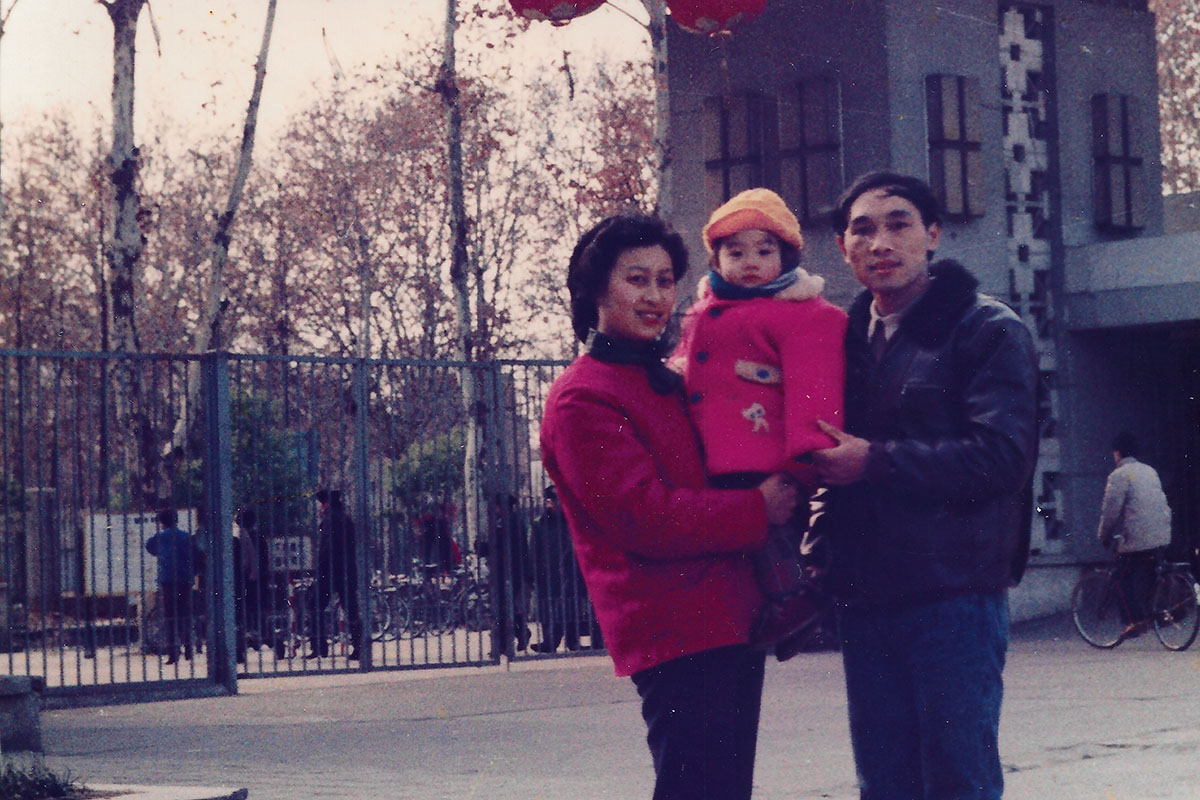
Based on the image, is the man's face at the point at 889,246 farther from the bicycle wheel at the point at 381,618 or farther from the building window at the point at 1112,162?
the building window at the point at 1112,162

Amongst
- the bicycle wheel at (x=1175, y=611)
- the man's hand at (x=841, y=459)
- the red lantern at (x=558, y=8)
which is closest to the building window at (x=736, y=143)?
the bicycle wheel at (x=1175, y=611)

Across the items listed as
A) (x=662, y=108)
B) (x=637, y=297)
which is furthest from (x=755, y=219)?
(x=662, y=108)

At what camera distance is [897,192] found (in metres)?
4.17

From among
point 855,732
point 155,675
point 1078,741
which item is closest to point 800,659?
point 155,675

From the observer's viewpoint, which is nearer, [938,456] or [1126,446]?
[938,456]

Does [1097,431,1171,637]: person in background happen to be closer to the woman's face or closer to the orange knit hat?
the orange knit hat

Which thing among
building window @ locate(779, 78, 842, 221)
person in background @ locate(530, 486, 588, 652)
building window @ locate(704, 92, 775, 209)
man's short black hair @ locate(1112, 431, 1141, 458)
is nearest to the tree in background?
building window @ locate(704, 92, 775, 209)

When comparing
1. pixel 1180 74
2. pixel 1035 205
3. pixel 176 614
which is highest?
pixel 1180 74

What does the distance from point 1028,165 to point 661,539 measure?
17573mm

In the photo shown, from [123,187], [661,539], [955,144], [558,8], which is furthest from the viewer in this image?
[123,187]

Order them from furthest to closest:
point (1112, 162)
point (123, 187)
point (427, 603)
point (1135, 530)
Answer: point (1112, 162) < point (123, 187) < point (1135, 530) < point (427, 603)

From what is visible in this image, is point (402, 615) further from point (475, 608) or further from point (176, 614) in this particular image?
point (176, 614)

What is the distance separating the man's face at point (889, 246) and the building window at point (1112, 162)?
17588 mm

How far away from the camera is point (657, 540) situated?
3.76 metres
